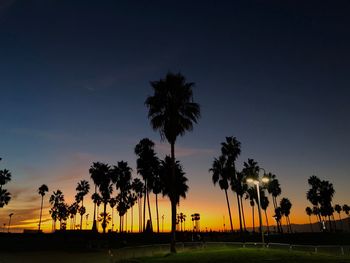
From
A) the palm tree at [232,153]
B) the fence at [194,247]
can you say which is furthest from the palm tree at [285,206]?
the fence at [194,247]

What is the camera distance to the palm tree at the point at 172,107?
34.9m

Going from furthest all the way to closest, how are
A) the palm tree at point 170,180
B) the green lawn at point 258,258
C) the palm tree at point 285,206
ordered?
the palm tree at point 285,206
the palm tree at point 170,180
the green lawn at point 258,258

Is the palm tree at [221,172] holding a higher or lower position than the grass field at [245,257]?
higher

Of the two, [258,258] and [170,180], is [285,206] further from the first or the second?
[258,258]

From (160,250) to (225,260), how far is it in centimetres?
1722

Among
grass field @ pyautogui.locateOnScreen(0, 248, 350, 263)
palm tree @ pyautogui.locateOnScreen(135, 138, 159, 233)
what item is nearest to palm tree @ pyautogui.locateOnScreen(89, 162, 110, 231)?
palm tree @ pyautogui.locateOnScreen(135, 138, 159, 233)

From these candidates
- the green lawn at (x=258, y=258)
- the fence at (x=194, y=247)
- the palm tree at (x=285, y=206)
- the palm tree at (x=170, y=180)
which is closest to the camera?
the green lawn at (x=258, y=258)

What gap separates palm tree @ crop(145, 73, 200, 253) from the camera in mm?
34875

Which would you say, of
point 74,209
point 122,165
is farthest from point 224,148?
point 74,209

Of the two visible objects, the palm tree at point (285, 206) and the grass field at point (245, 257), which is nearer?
the grass field at point (245, 257)

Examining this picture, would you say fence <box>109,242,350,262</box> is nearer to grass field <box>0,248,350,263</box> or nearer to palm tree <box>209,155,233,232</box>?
grass field <box>0,248,350,263</box>

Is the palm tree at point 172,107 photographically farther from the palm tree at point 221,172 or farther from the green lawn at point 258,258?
the palm tree at point 221,172

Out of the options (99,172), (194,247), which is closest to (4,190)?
(99,172)

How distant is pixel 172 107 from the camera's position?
34.8 meters
